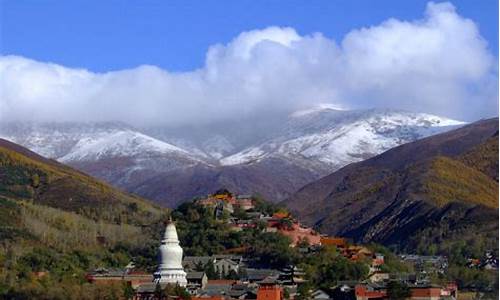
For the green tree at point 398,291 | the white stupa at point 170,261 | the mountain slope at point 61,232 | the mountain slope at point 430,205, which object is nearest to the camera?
the green tree at point 398,291

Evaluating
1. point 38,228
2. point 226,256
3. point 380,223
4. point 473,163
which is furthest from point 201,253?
point 473,163

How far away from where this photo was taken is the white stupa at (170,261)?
8747 cm

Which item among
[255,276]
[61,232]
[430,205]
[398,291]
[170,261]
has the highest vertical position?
[430,205]

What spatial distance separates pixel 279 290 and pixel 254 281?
7827mm

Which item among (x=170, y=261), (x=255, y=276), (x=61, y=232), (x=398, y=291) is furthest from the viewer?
(x=61, y=232)

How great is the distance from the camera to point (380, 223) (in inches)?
6688

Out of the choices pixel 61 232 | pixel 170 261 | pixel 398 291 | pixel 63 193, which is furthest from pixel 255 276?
pixel 63 193

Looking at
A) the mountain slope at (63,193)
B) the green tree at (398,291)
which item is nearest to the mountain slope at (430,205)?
the mountain slope at (63,193)

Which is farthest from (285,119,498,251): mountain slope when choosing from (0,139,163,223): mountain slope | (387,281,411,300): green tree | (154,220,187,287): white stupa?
(154,220,187,287): white stupa

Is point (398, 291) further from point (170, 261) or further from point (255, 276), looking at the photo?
point (170, 261)

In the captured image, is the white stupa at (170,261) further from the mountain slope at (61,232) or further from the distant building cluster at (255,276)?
the mountain slope at (61,232)

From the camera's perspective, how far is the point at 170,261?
3511 inches

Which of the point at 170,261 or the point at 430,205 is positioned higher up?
the point at 430,205

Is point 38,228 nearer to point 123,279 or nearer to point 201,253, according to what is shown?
point 201,253
